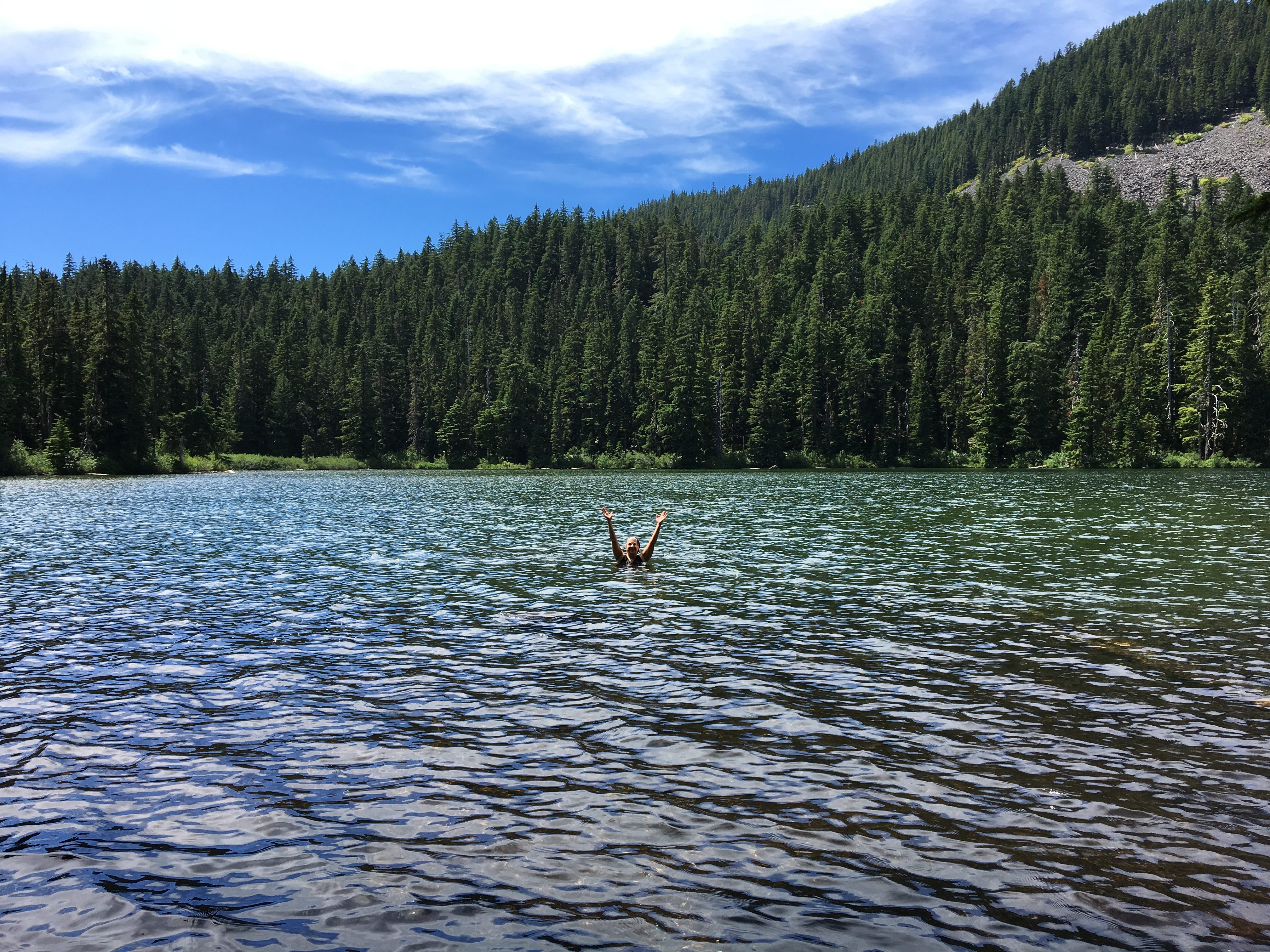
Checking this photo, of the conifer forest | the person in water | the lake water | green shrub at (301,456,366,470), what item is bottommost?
the lake water

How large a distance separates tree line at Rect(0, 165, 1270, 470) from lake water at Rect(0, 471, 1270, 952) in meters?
103

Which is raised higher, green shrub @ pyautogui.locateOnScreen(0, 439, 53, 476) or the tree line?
the tree line

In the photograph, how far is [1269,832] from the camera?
8.05 metres

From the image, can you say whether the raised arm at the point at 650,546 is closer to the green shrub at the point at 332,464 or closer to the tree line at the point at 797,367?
the tree line at the point at 797,367

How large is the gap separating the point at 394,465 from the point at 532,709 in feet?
526

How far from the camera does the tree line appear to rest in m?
110

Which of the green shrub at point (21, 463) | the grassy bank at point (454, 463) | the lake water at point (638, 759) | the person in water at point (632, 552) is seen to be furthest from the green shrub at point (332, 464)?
the person in water at point (632, 552)

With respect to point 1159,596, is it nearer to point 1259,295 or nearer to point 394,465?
point 1259,295

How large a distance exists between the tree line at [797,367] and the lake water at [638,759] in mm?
103157

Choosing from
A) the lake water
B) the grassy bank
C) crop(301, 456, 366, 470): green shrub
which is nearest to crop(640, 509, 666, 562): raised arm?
the lake water

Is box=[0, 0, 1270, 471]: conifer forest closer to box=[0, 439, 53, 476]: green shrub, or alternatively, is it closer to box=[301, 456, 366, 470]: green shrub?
box=[0, 439, 53, 476]: green shrub

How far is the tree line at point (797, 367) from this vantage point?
11019 centimetres

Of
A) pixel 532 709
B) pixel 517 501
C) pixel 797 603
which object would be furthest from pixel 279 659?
pixel 517 501

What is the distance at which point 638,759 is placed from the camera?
405 inches
